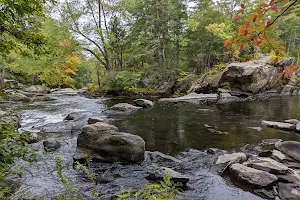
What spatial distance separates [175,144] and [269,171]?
9.25 feet

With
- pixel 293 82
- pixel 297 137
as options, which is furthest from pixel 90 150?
pixel 293 82

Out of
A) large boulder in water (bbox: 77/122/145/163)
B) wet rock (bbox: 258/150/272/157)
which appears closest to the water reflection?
wet rock (bbox: 258/150/272/157)

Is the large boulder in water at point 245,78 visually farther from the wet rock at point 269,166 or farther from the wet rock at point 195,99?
the wet rock at point 269,166

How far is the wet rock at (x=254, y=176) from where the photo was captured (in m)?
3.89

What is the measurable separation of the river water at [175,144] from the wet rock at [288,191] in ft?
1.56

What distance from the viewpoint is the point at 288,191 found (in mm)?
3643

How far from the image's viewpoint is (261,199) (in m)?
3.59

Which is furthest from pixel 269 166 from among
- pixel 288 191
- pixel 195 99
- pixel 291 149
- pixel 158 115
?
pixel 195 99

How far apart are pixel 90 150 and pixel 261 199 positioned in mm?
3928

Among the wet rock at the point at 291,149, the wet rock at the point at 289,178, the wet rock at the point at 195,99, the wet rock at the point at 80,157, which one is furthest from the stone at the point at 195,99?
the wet rock at the point at 289,178

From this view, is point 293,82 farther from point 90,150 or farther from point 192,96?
point 90,150

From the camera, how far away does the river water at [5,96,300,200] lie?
3967 millimetres

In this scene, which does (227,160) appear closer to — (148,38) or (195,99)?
(195,99)

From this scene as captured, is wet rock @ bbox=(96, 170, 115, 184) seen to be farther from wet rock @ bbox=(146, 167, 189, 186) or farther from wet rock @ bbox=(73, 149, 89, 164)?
wet rock @ bbox=(73, 149, 89, 164)
